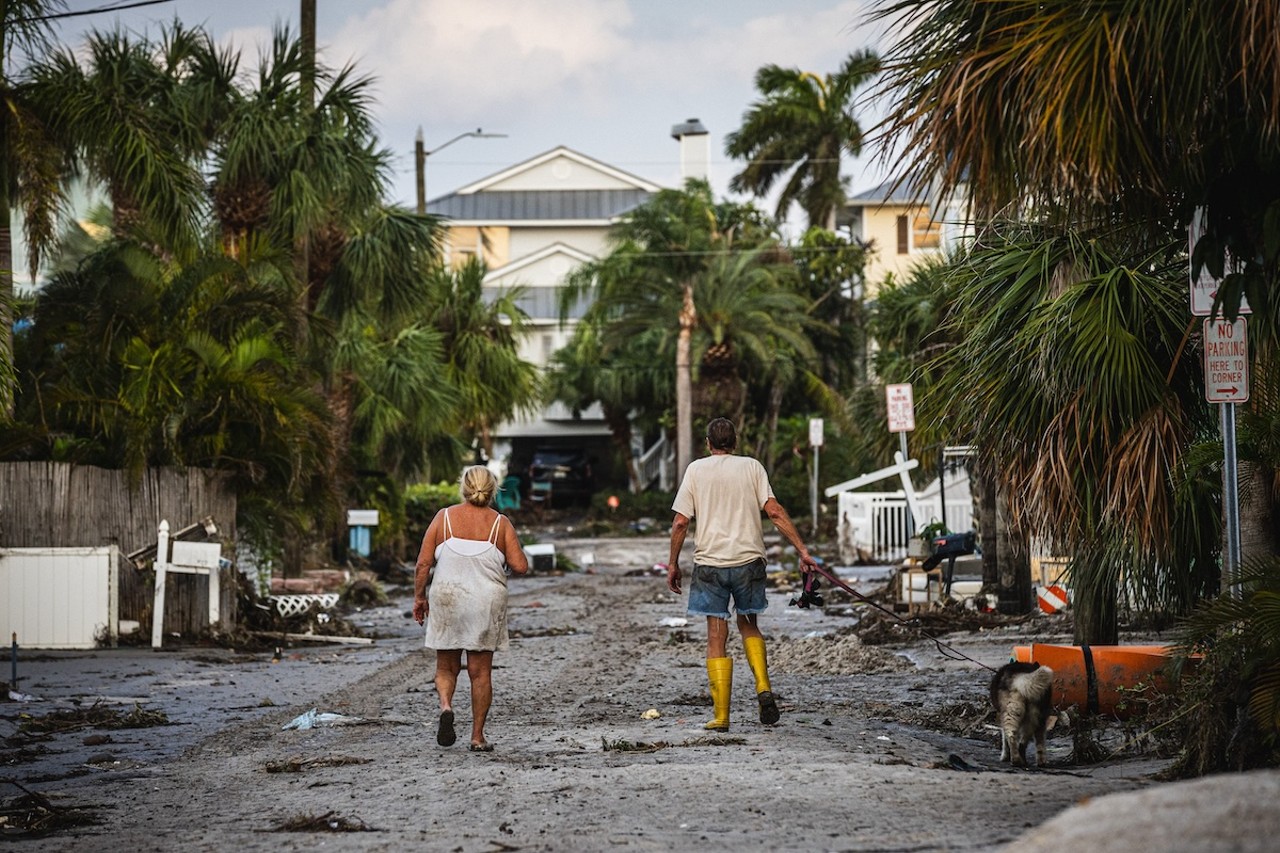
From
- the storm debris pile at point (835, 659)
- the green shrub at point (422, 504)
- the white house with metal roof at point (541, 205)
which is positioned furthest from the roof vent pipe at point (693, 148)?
the storm debris pile at point (835, 659)

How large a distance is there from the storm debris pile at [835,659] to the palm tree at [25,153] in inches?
334

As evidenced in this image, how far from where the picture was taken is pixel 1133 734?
955 centimetres

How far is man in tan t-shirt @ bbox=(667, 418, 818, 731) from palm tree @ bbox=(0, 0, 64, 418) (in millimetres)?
9530

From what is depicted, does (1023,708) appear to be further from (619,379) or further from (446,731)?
(619,379)

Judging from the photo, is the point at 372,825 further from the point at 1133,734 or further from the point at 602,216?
the point at 602,216

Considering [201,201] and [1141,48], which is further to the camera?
[201,201]

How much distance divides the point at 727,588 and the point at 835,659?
4925 millimetres

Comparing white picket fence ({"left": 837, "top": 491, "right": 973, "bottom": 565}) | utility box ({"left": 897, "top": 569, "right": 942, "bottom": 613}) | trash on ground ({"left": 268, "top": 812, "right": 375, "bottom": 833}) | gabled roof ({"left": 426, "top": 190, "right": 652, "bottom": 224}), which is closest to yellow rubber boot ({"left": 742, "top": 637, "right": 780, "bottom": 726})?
trash on ground ({"left": 268, "top": 812, "right": 375, "bottom": 833})

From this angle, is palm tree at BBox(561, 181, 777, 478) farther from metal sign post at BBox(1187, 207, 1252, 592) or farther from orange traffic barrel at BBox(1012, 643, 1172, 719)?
metal sign post at BBox(1187, 207, 1252, 592)

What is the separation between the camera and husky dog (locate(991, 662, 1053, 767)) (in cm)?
904

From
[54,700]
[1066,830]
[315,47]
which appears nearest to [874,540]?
[315,47]

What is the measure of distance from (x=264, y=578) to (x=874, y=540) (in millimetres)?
13963

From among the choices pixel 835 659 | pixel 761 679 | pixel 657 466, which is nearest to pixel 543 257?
pixel 657 466

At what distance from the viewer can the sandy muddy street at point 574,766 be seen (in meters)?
7.00
